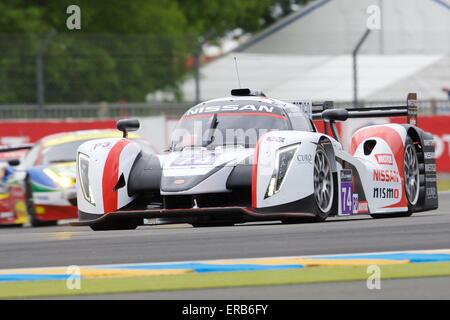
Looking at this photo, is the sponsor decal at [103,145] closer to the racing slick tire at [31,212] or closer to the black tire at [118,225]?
the black tire at [118,225]

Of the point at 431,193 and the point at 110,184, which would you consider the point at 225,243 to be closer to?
the point at 110,184

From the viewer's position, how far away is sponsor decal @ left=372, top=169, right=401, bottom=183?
11.8 metres

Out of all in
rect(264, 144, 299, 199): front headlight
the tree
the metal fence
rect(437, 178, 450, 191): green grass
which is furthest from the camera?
the tree

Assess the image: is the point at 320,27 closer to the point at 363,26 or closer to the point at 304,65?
the point at 363,26

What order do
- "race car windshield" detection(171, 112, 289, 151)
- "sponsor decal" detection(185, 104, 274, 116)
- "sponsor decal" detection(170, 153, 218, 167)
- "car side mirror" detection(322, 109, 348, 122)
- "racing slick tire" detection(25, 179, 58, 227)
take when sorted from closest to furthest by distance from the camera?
1. "sponsor decal" detection(170, 153, 218, 167)
2. "race car windshield" detection(171, 112, 289, 151)
3. "car side mirror" detection(322, 109, 348, 122)
4. "sponsor decal" detection(185, 104, 274, 116)
5. "racing slick tire" detection(25, 179, 58, 227)

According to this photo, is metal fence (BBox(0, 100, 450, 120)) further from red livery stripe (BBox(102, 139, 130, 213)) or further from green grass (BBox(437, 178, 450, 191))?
red livery stripe (BBox(102, 139, 130, 213))

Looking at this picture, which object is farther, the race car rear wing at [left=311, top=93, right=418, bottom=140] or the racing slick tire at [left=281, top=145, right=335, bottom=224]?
the race car rear wing at [left=311, top=93, right=418, bottom=140]

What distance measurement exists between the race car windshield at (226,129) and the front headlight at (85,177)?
0.89m

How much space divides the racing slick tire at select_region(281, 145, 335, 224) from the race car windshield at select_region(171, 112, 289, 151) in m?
0.65

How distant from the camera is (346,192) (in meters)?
11.3

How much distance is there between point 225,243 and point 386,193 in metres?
3.46

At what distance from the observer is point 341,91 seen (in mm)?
26656

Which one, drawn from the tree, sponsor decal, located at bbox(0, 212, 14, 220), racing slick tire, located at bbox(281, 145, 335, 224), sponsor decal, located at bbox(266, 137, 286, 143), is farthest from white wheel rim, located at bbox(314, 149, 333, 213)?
the tree
